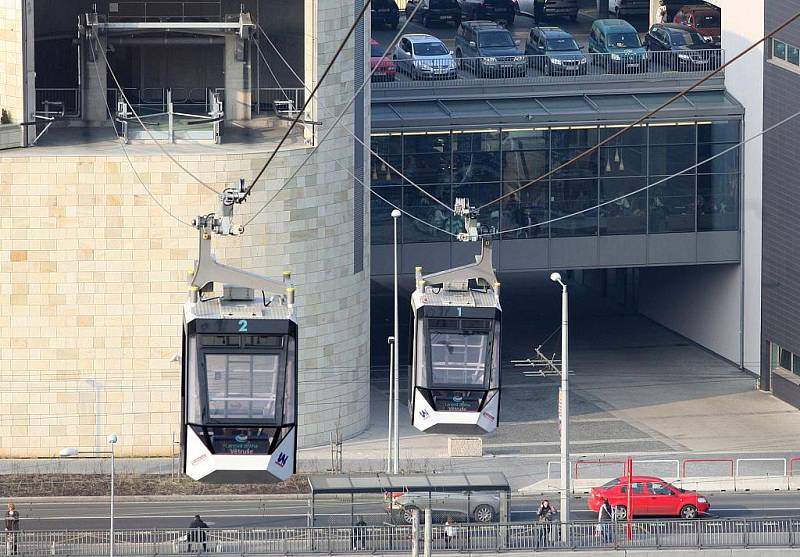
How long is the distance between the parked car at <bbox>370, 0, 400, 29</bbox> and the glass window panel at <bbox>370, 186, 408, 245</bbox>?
80.7 feet

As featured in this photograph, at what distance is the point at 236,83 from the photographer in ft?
244

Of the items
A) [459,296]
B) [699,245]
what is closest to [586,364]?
[699,245]

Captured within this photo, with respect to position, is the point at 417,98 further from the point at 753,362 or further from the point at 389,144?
the point at 753,362

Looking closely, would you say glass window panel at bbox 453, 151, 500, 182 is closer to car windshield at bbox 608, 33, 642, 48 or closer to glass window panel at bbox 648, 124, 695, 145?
glass window panel at bbox 648, 124, 695, 145

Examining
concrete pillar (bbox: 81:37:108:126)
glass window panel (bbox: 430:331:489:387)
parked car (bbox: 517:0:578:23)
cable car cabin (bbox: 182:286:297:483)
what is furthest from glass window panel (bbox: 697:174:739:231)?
cable car cabin (bbox: 182:286:297:483)

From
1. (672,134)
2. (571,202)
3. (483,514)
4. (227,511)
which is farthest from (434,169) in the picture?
(483,514)

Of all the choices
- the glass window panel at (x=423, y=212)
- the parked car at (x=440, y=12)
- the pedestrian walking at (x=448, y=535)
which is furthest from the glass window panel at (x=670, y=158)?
the pedestrian walking at (x=448, y=535)

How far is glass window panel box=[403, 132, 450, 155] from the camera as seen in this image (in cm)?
7950

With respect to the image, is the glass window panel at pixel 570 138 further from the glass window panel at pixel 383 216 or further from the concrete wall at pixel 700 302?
the concrete wall at pixel 700 302

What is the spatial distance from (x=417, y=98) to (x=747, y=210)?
12.1 meters

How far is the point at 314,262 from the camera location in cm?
7050

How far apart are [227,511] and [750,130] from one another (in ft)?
82.3

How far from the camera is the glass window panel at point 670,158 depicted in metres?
81.1

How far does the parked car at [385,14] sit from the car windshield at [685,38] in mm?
17181
